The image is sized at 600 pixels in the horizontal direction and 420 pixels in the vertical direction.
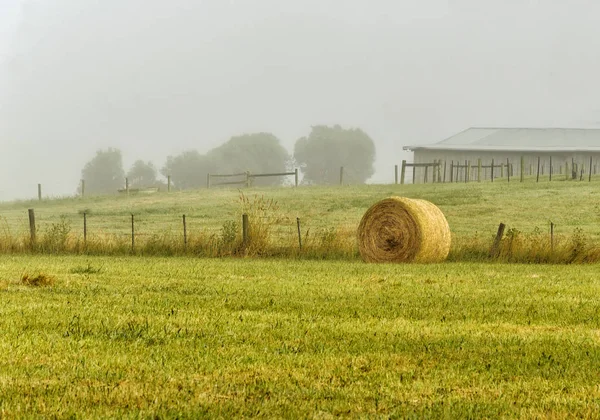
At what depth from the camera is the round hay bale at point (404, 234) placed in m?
24.7

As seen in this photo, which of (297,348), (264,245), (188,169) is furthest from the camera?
(188,169)

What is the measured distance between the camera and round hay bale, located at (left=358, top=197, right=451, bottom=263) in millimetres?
24703

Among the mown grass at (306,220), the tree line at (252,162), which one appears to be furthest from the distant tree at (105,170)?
the mown grass at (306,220)

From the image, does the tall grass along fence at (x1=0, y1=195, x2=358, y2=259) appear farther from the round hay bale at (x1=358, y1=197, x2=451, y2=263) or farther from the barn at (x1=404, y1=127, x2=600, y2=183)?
the barn at (x1=404, y1=127, x2=600, y2=183)

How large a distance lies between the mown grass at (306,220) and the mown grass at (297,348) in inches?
329

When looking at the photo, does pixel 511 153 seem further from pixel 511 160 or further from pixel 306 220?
pixel 306 220

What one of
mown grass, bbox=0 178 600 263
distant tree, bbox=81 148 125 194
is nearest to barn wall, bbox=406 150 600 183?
mown grass, bbox=0 178 600 263

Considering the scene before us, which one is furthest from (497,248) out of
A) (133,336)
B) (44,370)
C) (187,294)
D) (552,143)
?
(552,143)

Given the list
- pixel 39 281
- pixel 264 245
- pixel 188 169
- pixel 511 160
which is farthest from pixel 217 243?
pixel 188 169

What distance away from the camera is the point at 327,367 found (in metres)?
9.06

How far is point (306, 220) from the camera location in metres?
43.8

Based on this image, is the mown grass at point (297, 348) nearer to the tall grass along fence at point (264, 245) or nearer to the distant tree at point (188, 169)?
the tall grass along fence at point (264, 245)

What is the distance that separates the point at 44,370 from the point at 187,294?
22.0 feet

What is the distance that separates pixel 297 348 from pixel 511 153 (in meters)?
66.9
